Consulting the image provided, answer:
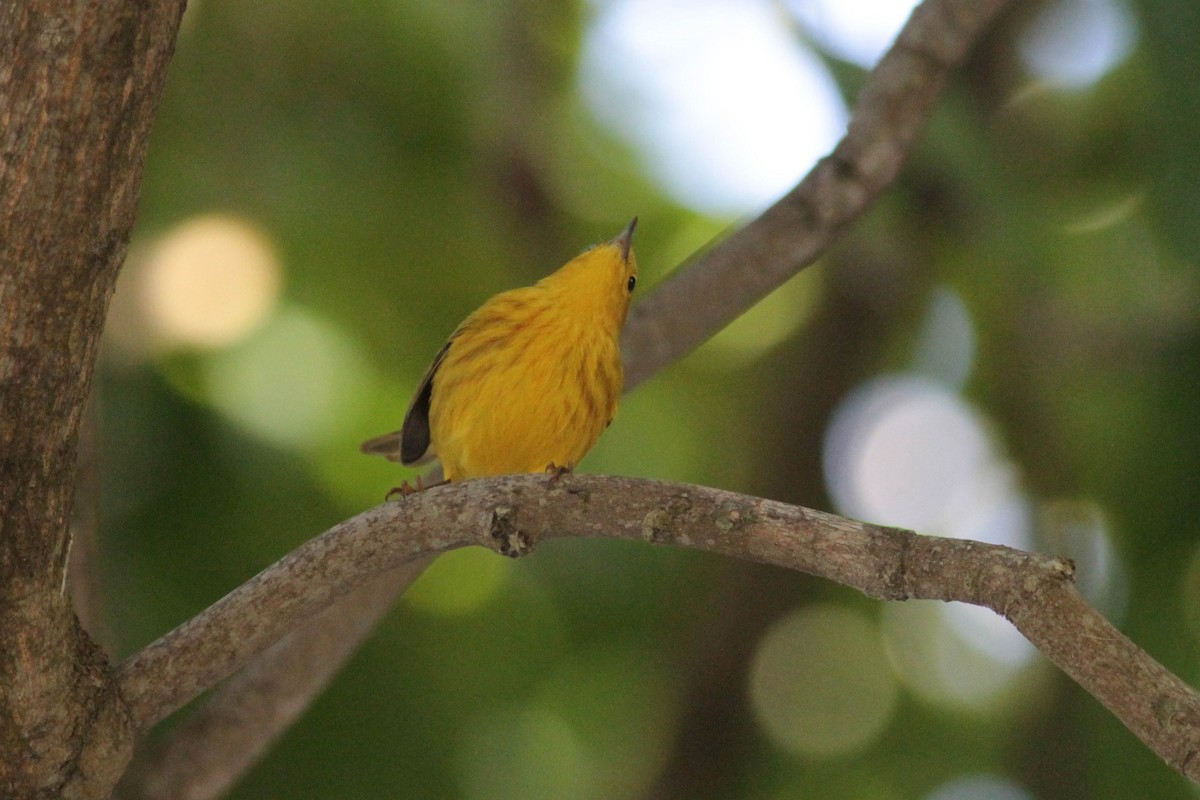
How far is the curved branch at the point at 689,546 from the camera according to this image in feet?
7.80

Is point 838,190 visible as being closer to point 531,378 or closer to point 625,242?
point 625,242

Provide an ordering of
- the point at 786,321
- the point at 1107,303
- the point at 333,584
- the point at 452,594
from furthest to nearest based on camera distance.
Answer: the point at 786,321
the point at 452,594
the point at 1107,303
the point at 333,584

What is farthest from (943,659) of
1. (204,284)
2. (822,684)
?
(204,284)

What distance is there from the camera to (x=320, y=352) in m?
5.93

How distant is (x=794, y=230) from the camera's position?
4273 millimetres

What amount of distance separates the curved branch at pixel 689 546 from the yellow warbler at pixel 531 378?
147 cm

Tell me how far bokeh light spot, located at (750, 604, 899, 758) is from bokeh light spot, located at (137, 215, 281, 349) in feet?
8.54

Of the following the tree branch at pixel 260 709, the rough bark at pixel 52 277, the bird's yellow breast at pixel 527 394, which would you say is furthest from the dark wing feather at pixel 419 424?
the rough bark at pixel 52 277

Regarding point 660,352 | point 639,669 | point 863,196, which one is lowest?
point 639,669

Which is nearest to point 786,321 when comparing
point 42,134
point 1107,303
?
point 1107,303

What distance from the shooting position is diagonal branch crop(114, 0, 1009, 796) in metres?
4.27

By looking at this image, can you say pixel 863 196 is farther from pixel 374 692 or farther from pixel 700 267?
pixel 374 692

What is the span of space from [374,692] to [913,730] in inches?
93.2

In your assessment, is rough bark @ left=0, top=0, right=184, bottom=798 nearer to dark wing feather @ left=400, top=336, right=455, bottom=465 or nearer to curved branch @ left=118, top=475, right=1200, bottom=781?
curved branch @ left=118, top=475, right=1200, bottom=781
